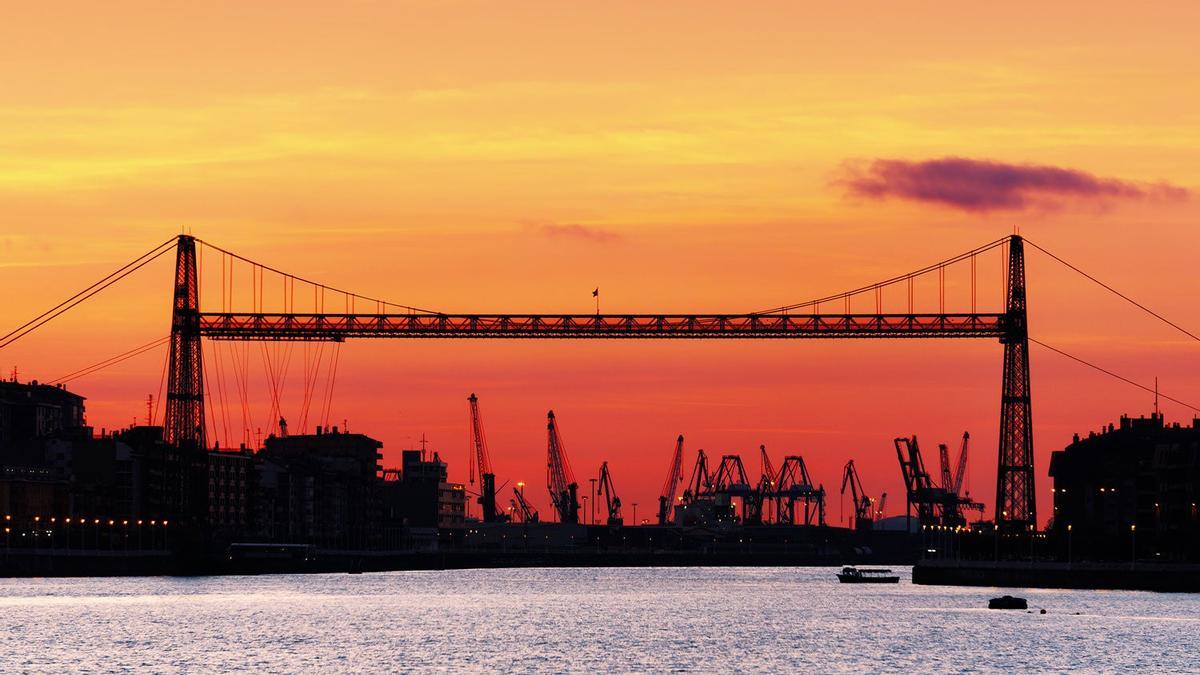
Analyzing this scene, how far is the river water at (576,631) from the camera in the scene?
91250 mm

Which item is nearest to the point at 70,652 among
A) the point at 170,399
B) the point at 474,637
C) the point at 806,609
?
the point at 474,637

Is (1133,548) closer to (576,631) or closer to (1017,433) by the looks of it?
(1017,433)

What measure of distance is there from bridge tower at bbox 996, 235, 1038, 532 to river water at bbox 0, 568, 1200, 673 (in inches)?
238

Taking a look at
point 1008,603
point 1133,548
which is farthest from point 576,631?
point 1133,548

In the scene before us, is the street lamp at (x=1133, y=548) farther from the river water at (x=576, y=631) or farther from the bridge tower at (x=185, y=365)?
the bridge tower at (x=185, y=365)

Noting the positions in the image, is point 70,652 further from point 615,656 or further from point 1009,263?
point 1009,263

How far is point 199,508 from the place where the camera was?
17338 centimetres

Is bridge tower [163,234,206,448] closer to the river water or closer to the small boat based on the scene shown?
the river water

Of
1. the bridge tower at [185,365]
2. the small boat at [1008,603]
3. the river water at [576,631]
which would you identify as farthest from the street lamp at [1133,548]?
the bridge tower at [185,365]

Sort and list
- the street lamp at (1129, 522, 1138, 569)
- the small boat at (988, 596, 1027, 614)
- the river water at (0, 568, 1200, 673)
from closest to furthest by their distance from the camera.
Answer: the river water at (0, 568, 1200, 673) < the small boat at (988, 596, 1027, 614) < the street lamp at (1129, 522, 1138, 569)

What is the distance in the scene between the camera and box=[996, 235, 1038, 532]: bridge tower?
145m

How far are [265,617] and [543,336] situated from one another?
66755 millimetres

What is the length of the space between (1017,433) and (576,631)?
142 ft

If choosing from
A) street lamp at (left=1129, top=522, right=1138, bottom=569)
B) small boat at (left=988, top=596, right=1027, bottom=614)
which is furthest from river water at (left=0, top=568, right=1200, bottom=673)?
street lamp at (left=1129, top=522, right=1138, bottom=569)
